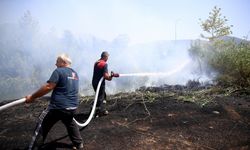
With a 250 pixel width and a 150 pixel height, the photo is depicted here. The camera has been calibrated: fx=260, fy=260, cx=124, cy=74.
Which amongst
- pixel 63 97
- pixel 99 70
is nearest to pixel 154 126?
pixel 99 70

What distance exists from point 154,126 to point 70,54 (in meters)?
33.8

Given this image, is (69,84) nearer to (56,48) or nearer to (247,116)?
(247,116)

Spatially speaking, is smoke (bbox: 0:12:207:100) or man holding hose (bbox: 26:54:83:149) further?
smoke (bbox: 0:12:207:100)

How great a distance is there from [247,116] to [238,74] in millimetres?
4130

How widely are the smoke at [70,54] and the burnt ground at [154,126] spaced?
1643 cm

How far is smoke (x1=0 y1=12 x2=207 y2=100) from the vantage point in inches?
1188

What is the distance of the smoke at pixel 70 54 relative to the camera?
3019cm

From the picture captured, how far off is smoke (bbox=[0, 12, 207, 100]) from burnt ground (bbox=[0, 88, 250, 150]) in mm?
16432

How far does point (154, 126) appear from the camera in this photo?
20.3ft

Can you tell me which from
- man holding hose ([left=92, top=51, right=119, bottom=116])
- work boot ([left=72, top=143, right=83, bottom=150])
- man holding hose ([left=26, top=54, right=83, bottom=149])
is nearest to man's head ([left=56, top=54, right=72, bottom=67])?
man holding hose ([left=26, top=54, right=83, bottom=149])

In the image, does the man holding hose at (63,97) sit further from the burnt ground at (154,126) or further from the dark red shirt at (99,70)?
the dark red shirt at (99,70)

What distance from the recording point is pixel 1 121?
7449mm

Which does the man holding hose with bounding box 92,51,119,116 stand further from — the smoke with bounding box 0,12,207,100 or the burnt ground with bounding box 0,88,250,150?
the smoke with bounding box 0,12,207,100

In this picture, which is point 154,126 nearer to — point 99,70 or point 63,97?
point 99,70
